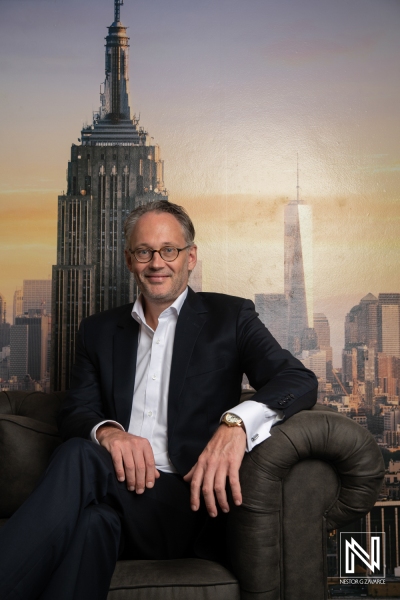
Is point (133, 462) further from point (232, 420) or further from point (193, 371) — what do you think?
point (193, 371)

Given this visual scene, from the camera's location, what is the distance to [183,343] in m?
2.09

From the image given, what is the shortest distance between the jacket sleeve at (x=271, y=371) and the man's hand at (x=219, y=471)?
156 millimetres

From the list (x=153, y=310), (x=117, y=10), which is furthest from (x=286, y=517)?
(x=117, y=10)

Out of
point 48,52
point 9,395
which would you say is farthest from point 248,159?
point 9,395

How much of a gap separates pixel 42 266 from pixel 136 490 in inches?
59.5

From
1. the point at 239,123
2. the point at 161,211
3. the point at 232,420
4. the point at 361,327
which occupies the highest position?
the point at 239,123

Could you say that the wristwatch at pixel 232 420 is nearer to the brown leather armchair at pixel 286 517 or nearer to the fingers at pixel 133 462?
the brown leather armchair at pixel 286 517

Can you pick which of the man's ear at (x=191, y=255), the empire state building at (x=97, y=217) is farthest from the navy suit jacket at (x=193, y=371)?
the empire state building at (x=97, y=217)

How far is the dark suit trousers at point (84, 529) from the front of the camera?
142 centimetres

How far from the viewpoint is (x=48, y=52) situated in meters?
2.98

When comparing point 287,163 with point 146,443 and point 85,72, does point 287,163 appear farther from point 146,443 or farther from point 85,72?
point 146,443

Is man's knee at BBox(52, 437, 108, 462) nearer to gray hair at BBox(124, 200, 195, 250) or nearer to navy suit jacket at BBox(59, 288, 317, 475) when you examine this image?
navy suit jacket at BBox(59, 288, 317, 475)

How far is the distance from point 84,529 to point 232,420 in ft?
1.64

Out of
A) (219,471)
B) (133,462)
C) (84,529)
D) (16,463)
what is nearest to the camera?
(84,529)
